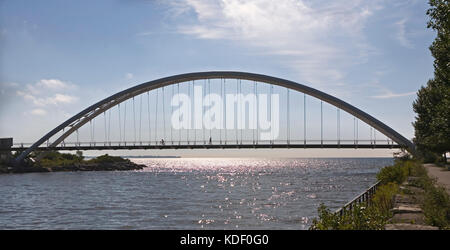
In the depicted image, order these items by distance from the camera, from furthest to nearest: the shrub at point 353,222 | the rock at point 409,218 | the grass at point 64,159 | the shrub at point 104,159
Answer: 1. the shrub at point 104,159
2. the grass at point 64,159
3. the rock at point 409,218
4. the shrub at point 353,222

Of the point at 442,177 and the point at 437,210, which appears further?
the point at 442,177

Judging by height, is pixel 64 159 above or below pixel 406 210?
below

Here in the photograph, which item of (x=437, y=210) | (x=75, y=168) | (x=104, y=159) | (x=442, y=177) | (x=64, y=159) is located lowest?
(x=75, y=168)

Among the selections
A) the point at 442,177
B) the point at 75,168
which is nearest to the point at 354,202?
the point at 442,177

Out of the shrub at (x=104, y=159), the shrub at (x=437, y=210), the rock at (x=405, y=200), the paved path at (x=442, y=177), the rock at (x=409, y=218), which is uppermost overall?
the shrub at (x=437, y=210)

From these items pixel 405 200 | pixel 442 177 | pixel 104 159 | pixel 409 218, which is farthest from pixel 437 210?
pixel 104 159

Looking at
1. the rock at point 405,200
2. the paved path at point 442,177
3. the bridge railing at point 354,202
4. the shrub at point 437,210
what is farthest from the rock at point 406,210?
the paved path at point 442,177

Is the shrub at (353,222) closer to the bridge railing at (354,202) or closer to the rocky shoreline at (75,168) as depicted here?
the bridge railing at (354,202)

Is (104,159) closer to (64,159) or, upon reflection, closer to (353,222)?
(64,159)

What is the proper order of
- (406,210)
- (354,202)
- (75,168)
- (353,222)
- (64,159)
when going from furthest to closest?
(64,159) → (75,168) → (406,210) → (354,202) → (353,222)

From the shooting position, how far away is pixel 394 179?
112 ft

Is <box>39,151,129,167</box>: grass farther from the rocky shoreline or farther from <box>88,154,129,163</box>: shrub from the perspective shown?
the rocky shoreline

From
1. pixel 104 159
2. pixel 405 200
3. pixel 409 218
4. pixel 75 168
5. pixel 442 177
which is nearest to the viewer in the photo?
pixel 409 218
